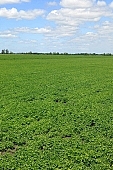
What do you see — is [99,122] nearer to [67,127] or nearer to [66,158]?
[67,127]

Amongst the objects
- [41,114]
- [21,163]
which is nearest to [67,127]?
[41,114]

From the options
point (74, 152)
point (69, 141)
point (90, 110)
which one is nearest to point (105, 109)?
point (90, 110)

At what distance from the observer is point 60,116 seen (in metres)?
12.3

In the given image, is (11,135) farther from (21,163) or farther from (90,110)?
(90,110)

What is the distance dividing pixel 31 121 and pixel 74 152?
3.68 m

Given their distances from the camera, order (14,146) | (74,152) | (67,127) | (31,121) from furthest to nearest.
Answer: (31,121)
(67,127)
(14,146)
(74,152)

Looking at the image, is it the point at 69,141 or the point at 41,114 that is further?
the point at 41,114

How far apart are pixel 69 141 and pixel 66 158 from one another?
136 centimetres

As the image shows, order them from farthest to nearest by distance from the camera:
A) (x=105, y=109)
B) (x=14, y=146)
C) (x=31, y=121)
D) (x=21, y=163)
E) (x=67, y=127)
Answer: (x=105, y=109), (x=31, y=121), (x=67, y=127), (x=14, y=146), (x=21, y=163)

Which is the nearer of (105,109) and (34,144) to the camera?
(34,144)

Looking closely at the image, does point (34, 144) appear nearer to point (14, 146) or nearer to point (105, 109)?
point (14, 146)

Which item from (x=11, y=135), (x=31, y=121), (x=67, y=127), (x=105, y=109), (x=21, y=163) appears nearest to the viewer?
(x=21, y=163)

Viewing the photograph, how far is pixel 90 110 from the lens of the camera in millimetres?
13500

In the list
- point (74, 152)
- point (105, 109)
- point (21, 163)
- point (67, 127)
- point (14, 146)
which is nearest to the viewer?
point (21, 163)
